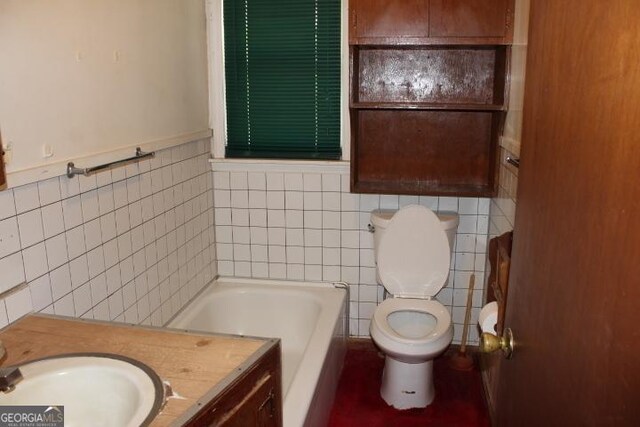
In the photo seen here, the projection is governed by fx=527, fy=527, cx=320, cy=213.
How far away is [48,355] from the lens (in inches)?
50.8

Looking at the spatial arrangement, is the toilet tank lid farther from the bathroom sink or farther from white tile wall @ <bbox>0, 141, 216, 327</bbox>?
the bathroom sink

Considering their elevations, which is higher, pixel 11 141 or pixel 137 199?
pixel 11 141

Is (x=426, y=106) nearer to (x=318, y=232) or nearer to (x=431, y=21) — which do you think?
(x=431, y=21)

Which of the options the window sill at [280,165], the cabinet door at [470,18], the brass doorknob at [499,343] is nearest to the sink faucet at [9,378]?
the brass doorknob at [499,343]

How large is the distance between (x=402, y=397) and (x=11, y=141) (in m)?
1.97

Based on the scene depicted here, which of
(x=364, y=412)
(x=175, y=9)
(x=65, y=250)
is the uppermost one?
(x=175, y=9)

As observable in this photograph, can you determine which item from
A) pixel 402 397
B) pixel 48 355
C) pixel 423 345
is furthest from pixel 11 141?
pixel 402 397

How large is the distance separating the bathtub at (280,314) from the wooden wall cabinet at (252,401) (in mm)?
1056

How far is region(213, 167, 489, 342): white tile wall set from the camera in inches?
112

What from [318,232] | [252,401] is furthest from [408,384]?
[252,401]

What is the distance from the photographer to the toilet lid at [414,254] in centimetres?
266

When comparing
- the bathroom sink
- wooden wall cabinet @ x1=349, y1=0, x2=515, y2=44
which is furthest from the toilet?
the bathroom sink

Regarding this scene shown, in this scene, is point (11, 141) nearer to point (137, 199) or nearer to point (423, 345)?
point (137, 199)

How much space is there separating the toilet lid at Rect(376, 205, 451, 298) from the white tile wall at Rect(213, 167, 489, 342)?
0.64 feet
